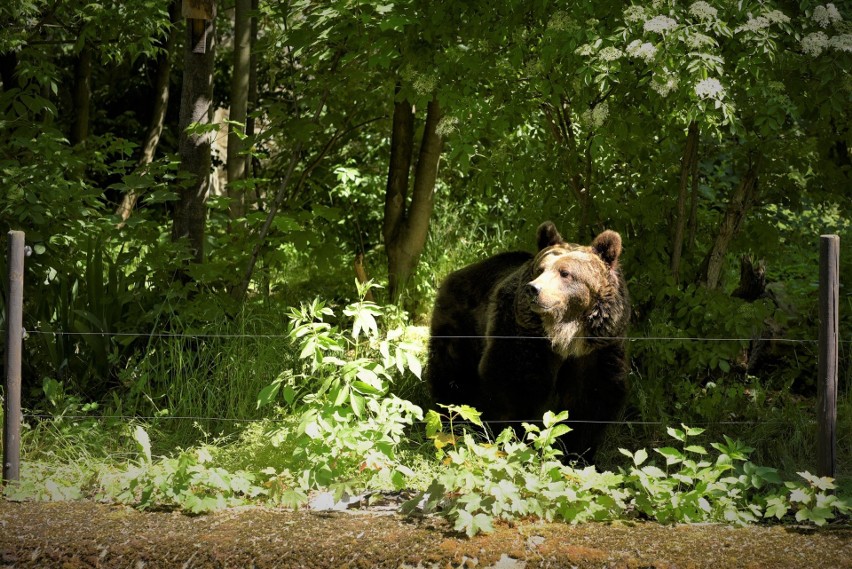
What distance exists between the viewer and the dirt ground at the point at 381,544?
4.09m

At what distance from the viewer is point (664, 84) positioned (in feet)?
16.9

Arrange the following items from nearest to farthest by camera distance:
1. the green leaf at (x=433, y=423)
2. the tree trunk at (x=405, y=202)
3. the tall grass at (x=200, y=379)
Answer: the green leaf at (x=433, y=423) < the tall grass at (x=200, y=379) < the tree trunk at (x=405, y=202)

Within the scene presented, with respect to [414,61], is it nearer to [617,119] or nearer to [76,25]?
[617,119]

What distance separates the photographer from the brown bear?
552 centimetres

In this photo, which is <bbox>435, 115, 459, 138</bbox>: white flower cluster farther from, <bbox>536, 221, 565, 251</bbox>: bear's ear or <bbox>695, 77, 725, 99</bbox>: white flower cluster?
<bbox>695, 77, 725, 99</bbox>: white flower cluster

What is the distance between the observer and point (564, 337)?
5.58 metres

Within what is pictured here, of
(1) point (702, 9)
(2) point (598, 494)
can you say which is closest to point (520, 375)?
(2) point (598, 494)

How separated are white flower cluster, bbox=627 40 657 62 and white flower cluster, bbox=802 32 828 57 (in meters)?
0.78

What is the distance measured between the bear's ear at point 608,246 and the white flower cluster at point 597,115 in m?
0.63

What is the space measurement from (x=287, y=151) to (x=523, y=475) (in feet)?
17.1

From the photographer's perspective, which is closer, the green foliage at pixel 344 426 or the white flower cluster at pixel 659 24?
the green foliage at pixel 344 426

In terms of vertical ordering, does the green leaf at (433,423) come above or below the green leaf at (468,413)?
below

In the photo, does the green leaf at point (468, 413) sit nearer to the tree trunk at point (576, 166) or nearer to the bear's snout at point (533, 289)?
the bear's snout at point (533, 289)

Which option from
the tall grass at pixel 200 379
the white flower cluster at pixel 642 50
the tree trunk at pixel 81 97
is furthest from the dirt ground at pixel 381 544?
the tree trunk at pixel 81 97
